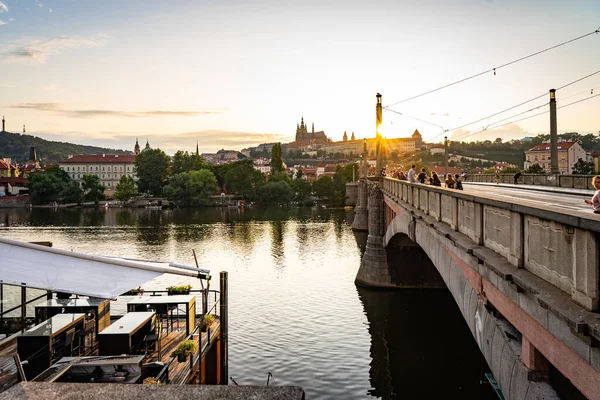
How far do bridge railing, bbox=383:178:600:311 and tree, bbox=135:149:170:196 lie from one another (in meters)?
159

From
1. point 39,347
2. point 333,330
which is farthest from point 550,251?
point 333,330

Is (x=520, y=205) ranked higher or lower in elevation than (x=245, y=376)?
higher

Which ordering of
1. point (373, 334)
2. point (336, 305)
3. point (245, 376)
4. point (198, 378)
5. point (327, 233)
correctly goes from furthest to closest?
1. point (327, 233)
2. point (336, 305)
3. point (373, 334)
4. point (245, 376)
5. point (198, 378)

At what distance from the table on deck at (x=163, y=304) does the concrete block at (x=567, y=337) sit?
13296mm

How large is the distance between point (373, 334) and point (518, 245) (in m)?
19.2

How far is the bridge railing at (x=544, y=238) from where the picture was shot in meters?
5.30

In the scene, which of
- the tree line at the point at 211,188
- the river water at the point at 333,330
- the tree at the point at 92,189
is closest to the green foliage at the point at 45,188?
the tree line at the point at 211,188

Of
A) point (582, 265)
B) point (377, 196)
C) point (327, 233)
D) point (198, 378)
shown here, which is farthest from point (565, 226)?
point (327, 233)

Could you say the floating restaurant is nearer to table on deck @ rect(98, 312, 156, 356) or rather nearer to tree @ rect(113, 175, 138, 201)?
table on deck @ rect(98, 312, 156, 356)

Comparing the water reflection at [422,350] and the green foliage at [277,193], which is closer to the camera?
the water reflection at [422,350]

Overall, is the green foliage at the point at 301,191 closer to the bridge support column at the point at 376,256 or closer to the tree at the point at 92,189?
the tree at the point at 92,189

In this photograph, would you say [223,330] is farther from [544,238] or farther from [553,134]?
[553,134]

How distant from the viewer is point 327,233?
72.9 meters

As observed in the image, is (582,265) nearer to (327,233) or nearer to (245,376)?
(245,376)
